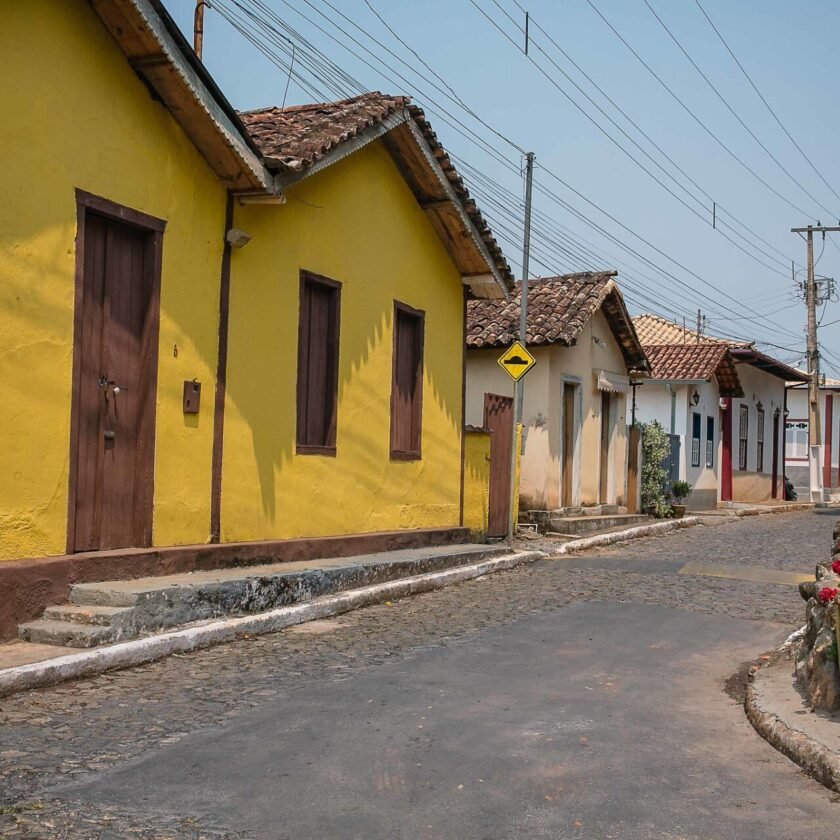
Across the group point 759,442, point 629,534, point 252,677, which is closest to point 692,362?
point 759,442

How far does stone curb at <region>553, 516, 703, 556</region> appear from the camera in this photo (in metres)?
17.5

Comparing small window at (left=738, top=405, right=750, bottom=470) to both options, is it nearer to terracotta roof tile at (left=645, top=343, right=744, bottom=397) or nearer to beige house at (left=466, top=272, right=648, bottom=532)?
terracotta roof tile at (left=645, top=343, right=744, bottom=397)

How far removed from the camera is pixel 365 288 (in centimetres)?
1291

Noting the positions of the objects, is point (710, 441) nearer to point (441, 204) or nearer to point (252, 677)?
point (441, 204)

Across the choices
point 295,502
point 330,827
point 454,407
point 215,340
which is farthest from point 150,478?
point 454,407

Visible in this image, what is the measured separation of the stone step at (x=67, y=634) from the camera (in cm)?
742

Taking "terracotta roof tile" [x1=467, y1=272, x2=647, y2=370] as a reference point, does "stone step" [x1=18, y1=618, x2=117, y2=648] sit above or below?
below

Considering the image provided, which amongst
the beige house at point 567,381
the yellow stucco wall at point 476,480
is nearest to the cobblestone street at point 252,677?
the yellow stucco wall at point 476,480

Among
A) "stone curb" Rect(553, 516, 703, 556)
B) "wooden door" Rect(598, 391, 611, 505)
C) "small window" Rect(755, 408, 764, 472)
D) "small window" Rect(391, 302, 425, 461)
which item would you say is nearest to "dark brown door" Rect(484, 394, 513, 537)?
"stone curb" Rect(553, 516, 703, 556)

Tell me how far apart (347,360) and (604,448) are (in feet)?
39.0

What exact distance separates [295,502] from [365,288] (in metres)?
2.85

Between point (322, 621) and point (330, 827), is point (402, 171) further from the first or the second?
point (330, 827)

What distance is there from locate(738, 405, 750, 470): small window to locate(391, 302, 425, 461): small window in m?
21.4

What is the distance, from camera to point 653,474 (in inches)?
985
